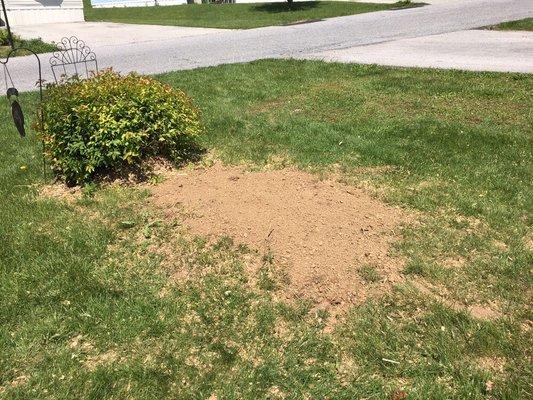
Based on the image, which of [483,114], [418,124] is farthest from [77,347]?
[483,114]

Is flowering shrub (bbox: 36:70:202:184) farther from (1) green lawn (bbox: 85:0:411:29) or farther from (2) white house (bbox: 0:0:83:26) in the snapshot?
(2) white house (bbox: 0:0:83:26)

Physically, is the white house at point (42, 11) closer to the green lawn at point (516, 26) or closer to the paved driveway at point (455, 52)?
the paved driveway at point (455, 52)

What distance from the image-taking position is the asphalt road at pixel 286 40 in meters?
12.5

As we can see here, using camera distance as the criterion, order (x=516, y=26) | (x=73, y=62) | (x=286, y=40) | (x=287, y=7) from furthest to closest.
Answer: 1. (x=287, y=7)
2. (x=286, y=40)
3. (x=516, y=26)
4. (x=73, y=62)

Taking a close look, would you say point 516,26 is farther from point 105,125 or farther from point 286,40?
point 105,125

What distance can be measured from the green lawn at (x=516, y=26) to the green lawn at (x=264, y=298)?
35.8 ft

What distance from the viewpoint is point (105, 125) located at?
15.7ft

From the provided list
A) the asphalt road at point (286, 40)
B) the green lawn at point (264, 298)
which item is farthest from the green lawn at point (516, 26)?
the green lawn at point (264, 298)

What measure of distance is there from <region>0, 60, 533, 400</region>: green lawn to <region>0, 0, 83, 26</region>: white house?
24.5m

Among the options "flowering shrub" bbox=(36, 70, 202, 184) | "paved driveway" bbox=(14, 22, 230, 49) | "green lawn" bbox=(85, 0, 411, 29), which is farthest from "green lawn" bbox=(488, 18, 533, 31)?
"flowering shrub" bbox=(36, 70, 202, 184)

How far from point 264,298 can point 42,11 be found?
96.1 feet

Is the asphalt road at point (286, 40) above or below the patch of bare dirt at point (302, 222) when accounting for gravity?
above

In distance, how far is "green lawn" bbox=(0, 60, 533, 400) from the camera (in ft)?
8.95

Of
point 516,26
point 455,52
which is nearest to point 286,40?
point 455,52
